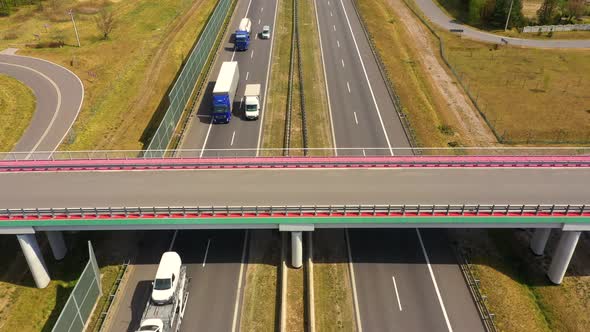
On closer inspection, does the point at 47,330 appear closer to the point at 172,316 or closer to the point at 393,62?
the point at 172,316

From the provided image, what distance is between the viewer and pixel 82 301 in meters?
33.7

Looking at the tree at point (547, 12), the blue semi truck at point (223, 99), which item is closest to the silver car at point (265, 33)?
the blue semi truck at point (223, 99)

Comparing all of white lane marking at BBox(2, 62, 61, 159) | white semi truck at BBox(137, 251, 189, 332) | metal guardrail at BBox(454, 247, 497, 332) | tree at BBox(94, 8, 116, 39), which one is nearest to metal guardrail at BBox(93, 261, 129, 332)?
white semi truck at BBox(137, 251, 189, 332)

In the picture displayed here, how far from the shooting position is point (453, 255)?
4050cm

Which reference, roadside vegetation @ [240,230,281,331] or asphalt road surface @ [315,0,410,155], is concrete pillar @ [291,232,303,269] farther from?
asphalt road surface @ [315,0,410,155]

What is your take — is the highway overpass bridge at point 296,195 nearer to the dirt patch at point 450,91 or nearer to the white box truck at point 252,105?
the dirt patch at point 450,91

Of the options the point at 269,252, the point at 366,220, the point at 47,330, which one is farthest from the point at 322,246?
the point at 47,330

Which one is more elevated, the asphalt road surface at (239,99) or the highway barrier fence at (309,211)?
the highway barrier fence at (309,211)

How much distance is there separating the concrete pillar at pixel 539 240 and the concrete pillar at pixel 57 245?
4427cm

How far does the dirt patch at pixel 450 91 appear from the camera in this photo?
59.3 meters

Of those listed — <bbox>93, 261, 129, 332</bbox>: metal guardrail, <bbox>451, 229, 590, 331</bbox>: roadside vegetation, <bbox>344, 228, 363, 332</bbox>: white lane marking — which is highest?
<bbox>93, 261, 129, 332</bbox>: metal guardrail

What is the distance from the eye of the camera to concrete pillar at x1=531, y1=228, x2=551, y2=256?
39.9 m

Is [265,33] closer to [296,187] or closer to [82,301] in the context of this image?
[296,187]

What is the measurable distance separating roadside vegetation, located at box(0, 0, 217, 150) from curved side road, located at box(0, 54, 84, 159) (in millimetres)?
1631
